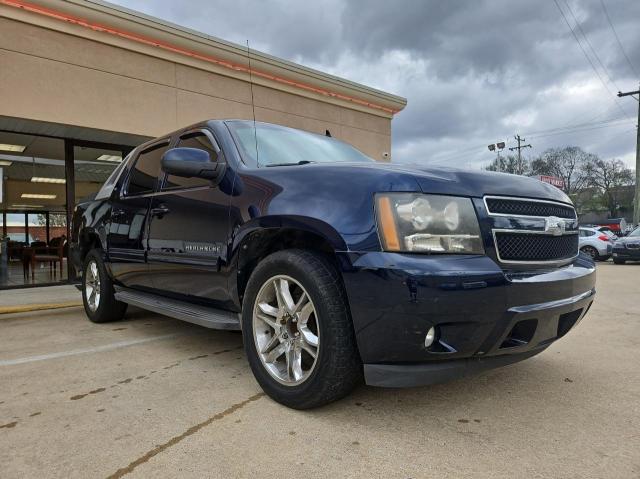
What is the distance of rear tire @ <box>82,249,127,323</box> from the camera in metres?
4.74

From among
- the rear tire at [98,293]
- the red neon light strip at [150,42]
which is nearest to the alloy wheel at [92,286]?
the rear tire at [98,293]

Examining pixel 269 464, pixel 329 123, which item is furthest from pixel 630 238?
pixel 269 464

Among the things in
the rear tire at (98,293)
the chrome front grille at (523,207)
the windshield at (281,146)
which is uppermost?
the windshield at (281,146)

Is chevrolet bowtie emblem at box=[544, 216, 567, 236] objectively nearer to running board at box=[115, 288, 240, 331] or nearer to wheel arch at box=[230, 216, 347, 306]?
wheel arch at box=[230, 216, 347, 306]

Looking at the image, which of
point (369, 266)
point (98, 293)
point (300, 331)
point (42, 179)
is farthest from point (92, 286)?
point (42, 179)

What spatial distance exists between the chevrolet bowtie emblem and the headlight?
0.53m

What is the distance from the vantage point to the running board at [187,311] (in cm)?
295

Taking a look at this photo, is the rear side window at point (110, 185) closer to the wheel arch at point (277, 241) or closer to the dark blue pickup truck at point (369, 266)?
the dark blue pickup truck at point (369, 266)

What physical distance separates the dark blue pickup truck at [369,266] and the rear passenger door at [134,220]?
78 centimetres

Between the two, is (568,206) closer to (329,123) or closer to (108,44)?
(108,44)

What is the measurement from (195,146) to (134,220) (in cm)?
95

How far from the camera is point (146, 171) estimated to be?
4203 mm

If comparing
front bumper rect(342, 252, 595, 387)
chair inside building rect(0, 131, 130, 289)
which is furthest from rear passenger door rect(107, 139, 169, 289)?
front bumper rect(342, 252, 595, 387)

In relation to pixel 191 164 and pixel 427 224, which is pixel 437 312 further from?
pixel 191 164
